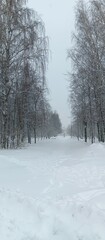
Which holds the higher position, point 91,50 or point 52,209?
point 91,50

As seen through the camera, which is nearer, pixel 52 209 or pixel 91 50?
pixel 52 209

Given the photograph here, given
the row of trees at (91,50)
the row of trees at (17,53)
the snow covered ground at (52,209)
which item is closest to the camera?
the snow covered ground at (52,209)

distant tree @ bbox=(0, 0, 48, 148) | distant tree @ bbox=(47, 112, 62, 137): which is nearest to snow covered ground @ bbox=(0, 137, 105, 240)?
distant tree @ bbox=(0, 0, 48, 148)

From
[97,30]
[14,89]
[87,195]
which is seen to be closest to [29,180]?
[87,195]

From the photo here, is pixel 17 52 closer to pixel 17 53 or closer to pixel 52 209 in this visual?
pixel 17 53

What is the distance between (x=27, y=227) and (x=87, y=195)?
8.72ft

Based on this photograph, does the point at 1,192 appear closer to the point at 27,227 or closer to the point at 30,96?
the point at 27,227

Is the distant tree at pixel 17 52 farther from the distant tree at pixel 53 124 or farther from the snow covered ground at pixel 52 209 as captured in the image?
the distant tree at pixel 53 124

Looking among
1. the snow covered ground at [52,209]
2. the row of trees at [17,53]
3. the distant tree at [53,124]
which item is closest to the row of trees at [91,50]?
the row of trees at [17,53]

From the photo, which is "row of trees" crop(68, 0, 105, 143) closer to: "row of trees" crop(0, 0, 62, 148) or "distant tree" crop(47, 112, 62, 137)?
"row of trees" crop(0, 0, 62, 148)

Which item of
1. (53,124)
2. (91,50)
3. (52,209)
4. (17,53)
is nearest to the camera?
(52,209)

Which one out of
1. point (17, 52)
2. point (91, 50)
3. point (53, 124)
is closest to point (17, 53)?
point (17, 52)

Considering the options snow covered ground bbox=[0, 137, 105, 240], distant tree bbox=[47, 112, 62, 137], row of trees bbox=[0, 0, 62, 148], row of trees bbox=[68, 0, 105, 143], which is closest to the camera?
snow covered ground bbox=[0, 137, 105, 240]

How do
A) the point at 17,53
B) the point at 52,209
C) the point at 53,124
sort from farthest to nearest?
the point at 53,124, the point at 17,53, the point at 52,209
